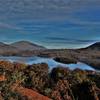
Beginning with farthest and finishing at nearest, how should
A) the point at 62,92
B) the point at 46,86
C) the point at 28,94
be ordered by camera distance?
the point at 46,86 → the point at 62,92 → the point at 28,94

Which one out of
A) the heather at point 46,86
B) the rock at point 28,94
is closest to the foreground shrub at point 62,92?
the heather at point 46,86

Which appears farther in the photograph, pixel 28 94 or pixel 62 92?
pixel 62 92

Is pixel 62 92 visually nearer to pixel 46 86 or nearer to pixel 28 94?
pixel 46 86

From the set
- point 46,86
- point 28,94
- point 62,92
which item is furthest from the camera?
point 46,86

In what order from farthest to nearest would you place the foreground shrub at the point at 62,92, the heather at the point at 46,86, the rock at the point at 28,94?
1. the foreground shrub at the point at 62,92
2. the heather at the point at 46,86
3. the rock at the point at 28,94

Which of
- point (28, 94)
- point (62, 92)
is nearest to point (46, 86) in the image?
point (62, 92)

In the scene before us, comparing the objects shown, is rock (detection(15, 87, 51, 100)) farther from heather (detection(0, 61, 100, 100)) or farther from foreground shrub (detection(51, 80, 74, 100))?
foreground shrub (detection(51, 80, 74, 100))

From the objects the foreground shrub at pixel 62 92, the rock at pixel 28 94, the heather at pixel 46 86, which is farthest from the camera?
the foreground shrub at pixel 62 92

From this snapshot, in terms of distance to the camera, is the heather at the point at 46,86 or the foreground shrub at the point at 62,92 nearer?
the heather at the point at 46,86

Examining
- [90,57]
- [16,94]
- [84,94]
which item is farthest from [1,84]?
[90,57]

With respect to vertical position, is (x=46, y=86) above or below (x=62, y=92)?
above

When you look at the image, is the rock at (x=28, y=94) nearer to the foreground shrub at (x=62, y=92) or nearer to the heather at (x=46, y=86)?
the heather at (x=46, y=86)
